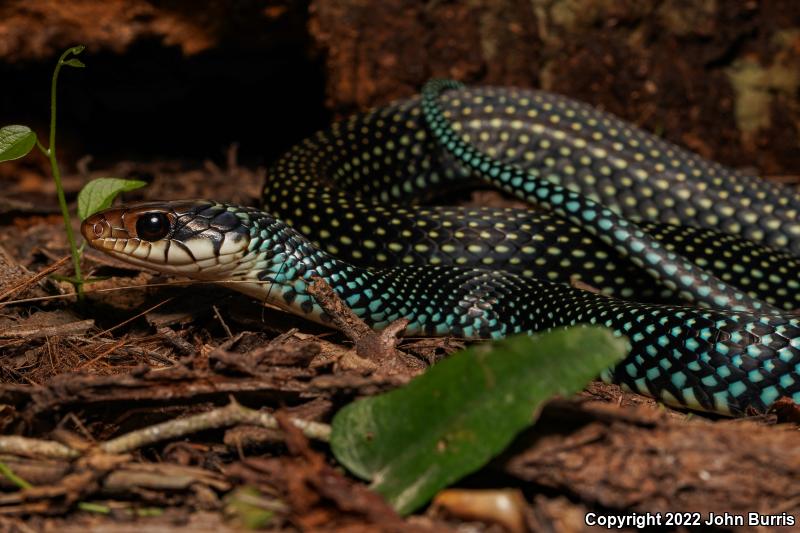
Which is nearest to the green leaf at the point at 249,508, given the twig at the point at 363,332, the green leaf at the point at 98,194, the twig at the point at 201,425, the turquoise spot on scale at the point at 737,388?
the twig at the point at 201,425

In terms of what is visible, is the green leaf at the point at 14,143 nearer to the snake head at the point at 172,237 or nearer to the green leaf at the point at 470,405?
the snake head at the point at 172,237

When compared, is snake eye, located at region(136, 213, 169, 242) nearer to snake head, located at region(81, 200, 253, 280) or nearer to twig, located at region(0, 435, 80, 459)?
snake head, located at region(81, 200, 253, 280)

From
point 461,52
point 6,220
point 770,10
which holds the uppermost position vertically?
point 770,10

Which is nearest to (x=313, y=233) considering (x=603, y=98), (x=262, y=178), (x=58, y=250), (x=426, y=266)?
(x=426, y=266)

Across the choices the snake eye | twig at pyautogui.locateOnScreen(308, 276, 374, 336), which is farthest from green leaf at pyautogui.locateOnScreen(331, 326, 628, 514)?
the snake eye

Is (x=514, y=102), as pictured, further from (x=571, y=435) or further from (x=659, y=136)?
(x=571, y=435)

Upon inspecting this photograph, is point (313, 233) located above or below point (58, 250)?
above
